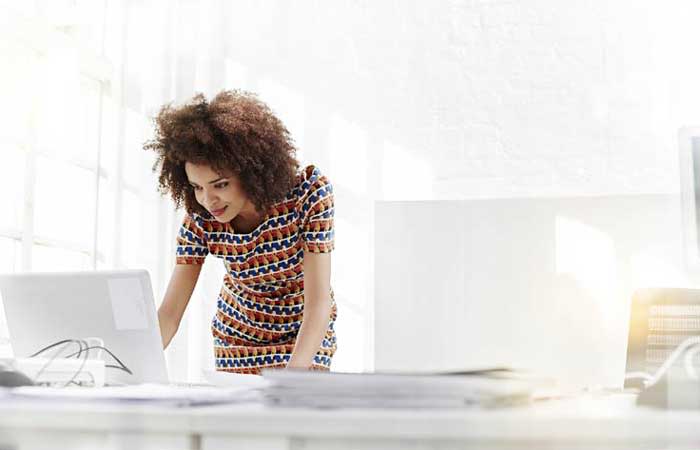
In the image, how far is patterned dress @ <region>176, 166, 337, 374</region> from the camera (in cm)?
191

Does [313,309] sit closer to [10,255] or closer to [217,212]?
[217,212]

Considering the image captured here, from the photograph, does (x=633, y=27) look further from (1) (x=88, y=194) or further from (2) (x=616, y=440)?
(2) (x=616, y=440)

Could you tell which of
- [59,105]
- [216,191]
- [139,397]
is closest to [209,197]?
[216,191]

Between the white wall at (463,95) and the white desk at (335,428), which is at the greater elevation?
the white wall at (463,95)

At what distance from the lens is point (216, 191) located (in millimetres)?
1881

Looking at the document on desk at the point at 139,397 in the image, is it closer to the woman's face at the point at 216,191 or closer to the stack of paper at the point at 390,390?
the stack of paper at the point at 390,390

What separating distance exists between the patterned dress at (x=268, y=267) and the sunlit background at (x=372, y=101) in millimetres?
1083

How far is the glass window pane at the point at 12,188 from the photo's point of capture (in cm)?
245

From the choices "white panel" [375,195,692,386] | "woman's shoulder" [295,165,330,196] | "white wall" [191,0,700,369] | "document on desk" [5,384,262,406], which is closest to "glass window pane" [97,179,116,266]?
"white wall" [191,0,700,369]

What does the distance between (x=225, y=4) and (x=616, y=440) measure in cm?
302

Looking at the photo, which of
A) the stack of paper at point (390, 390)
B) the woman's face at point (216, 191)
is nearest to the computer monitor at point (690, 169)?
the woman's face at point (216, 191)

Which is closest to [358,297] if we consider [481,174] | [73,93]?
[481,174]

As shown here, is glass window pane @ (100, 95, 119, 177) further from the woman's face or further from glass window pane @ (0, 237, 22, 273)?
the woman's face

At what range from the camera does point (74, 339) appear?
1419 mm
